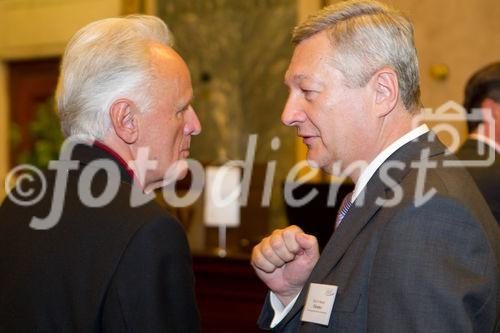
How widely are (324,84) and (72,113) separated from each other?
0.67 m

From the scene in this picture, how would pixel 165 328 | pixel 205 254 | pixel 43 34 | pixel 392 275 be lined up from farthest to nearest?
1. pixel 43 34
2. pixel 205 254
3. pixel 165 328
4. pixel 392 275

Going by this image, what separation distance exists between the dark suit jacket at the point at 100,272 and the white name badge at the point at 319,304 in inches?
11.5

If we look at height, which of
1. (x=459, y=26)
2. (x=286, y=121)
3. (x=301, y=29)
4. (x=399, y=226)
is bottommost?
(x=399, y=226)

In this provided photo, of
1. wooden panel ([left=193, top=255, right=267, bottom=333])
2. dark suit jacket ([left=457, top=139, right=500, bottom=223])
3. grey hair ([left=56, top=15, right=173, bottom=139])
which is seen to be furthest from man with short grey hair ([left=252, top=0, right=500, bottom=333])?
wooden panel ([left=193, top=255, right=267, bottom=333])

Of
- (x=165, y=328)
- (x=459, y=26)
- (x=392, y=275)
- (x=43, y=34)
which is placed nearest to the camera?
(x=392, y=275)

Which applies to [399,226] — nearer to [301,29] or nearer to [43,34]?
[301,29]

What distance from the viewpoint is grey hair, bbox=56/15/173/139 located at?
2023 millimetres

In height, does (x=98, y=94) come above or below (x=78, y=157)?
above

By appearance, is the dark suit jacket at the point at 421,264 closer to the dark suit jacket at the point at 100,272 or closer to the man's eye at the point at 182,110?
the dark suit jacket at the point at 100,272

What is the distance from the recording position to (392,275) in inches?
62.9

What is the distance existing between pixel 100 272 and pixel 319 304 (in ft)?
1.65

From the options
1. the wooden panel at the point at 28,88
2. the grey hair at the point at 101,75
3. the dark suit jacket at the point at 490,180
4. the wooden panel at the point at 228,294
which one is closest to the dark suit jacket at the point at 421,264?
the grey hair at the point at 101,75

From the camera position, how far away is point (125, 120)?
6.81 feet

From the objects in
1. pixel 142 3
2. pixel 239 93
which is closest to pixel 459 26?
pixel 239 93
